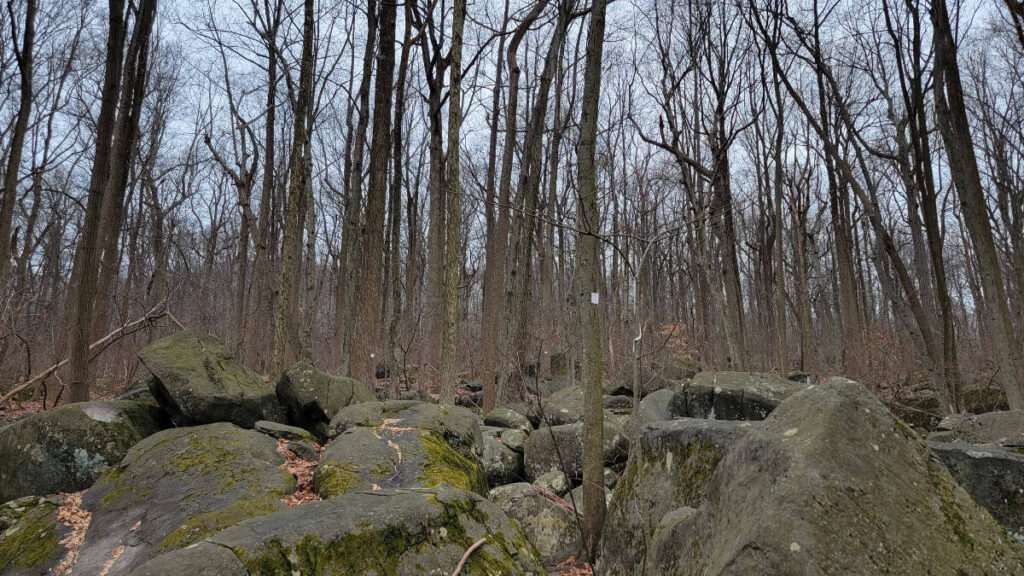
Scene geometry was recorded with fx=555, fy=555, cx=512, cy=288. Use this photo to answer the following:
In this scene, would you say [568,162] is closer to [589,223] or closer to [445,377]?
[445,377]

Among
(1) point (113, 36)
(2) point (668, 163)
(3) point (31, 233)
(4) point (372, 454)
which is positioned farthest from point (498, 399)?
(3) point (31, 233)

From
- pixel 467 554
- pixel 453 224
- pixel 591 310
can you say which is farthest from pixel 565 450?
pixel 467 554

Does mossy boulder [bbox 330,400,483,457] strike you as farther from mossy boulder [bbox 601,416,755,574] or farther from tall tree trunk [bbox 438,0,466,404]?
tall tree trunk [bbox 438,0,466,404]

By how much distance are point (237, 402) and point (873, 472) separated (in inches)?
239

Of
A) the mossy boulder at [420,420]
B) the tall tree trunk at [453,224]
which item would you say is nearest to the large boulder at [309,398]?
the mossy boulder at [420,420]

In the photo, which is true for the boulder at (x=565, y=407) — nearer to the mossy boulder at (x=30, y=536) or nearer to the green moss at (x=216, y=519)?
the green moss at (x=216, y=519)

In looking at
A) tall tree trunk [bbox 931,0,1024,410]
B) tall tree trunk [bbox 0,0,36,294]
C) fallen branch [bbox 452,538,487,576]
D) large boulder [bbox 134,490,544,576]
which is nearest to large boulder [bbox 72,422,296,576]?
large boulder [bbox 134,490,544,576]

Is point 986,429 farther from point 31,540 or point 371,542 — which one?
point 31,540

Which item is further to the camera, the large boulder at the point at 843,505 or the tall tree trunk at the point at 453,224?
the tall tree trunk at the point at 453,224

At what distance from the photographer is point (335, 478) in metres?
4.63

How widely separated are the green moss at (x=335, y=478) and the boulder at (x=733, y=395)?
18.0ft

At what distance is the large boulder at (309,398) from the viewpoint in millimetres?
6793

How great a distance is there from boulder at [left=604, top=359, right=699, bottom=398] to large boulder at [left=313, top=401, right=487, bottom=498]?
27.6 feet

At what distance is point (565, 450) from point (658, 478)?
3.97 m
